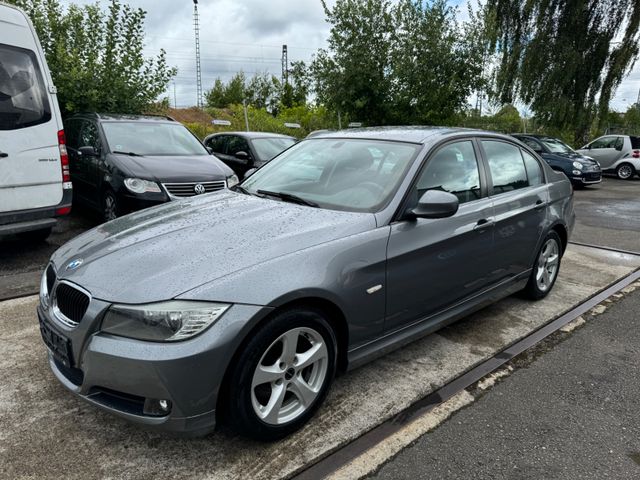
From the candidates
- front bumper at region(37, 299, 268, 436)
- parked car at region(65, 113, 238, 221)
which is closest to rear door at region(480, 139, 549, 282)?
front bumper at region(37, 299, 268, 436)

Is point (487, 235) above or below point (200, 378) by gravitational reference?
above

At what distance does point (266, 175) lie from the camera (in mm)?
3674

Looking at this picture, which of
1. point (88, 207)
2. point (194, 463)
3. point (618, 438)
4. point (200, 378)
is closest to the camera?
point (200, 378)

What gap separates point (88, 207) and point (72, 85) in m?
3.31

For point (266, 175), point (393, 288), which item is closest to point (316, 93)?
point (266, 175)

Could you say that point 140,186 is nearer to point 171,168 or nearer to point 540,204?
point 171,168

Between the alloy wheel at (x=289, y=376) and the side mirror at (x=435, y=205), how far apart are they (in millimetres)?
964

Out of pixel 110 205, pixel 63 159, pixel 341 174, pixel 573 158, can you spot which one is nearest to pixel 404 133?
pixel 341 174

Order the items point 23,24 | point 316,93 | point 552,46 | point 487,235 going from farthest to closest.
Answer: point 552,46 < point 316,93 < point 23,24 < point 487,235

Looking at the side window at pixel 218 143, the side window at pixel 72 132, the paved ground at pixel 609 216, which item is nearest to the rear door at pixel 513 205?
the paved ground at pixel 609 216

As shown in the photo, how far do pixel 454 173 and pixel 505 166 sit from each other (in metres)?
0.82

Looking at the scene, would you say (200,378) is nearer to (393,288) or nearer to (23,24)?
(393,288)

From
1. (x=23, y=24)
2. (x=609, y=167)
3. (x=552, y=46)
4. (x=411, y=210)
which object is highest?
(x=552, y=46)

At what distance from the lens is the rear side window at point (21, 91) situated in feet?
15.7
